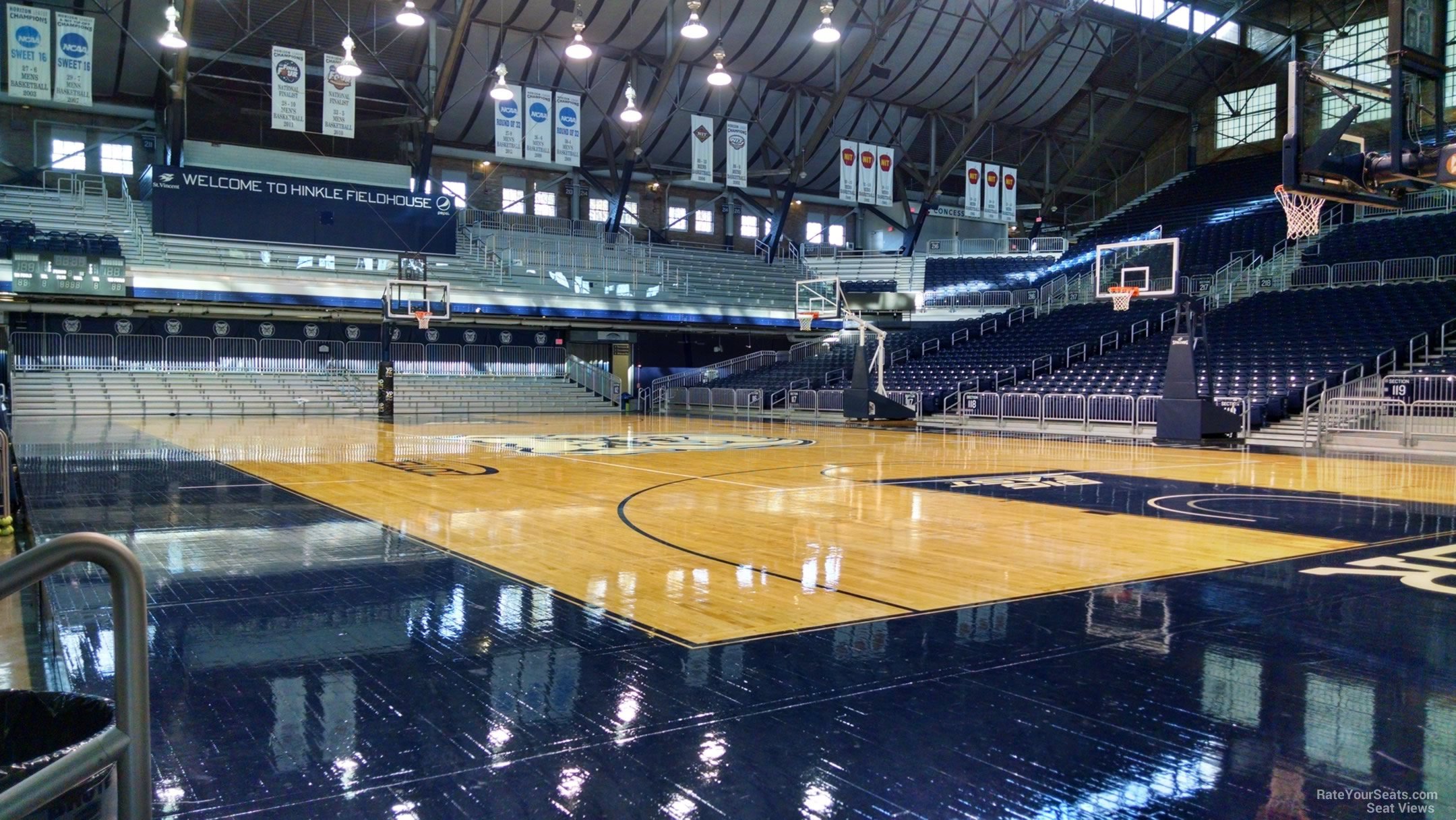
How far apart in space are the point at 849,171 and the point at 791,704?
33079mm

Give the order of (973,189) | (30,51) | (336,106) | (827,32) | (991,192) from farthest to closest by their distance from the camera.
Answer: (991,192), (973,189), (336,106), (30,51), (827,32)

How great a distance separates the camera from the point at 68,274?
2734 cm

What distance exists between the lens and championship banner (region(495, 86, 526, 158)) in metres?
29.2

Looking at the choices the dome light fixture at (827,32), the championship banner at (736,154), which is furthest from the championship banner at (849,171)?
the dome light fixture at (827,32)

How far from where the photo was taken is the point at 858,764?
3561mm

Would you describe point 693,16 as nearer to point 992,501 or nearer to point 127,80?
point 992,501

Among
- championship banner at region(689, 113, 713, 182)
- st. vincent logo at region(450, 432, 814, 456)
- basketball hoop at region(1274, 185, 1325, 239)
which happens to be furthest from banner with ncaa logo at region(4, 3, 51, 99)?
basketball hoop at region(1274, 185, 1325, 239)

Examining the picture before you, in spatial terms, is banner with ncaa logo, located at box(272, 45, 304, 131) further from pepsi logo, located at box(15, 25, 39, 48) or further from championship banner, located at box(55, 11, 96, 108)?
pepsi logo, located at box(15, 25, 39, 48)

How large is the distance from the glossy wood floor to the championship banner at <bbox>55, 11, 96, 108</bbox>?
32.8 ft

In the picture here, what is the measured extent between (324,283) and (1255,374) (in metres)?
25.5

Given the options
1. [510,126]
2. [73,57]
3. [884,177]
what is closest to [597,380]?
[510,126]

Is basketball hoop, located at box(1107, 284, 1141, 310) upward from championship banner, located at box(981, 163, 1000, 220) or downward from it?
downward

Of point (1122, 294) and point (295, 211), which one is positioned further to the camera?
point (295, 211)

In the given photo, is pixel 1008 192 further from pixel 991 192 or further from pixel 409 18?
pixel 409 18
